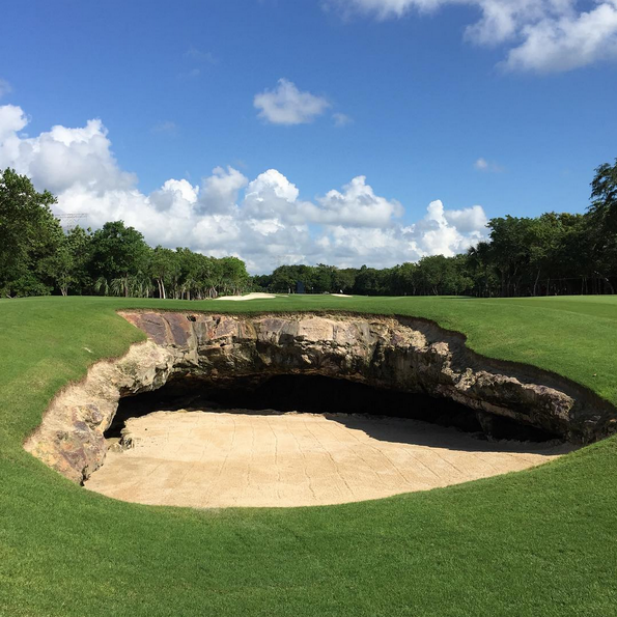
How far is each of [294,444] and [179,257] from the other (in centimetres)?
6959

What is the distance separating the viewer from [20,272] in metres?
60.5

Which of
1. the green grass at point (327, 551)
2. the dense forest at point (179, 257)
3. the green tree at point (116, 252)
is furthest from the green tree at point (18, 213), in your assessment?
the green tree at point (116, 252)

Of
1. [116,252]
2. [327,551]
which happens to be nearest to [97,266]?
[116,252]

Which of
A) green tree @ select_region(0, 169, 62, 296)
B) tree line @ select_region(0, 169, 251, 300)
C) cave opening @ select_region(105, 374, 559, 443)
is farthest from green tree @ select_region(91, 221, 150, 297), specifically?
cave opening @ select_region(105, 374, 559, 443)

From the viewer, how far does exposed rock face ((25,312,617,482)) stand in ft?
46.4

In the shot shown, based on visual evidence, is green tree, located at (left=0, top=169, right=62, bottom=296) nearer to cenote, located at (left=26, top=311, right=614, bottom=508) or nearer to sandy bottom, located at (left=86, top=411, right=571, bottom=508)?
cenote, located at (left=26, top=311, right=614, bottom=508)

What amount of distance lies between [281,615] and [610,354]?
1456cm

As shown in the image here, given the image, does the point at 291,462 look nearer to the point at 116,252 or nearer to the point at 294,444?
the point at 294,444

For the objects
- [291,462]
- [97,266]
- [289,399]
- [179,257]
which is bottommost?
[289,399]

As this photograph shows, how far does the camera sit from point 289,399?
99.2 ft

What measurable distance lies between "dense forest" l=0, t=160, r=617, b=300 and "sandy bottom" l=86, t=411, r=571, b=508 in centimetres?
2021

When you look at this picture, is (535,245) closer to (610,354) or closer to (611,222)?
(611,222)

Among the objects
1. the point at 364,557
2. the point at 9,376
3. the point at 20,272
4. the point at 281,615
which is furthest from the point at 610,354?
the point at 20,272

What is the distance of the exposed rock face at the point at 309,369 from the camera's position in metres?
14.2
